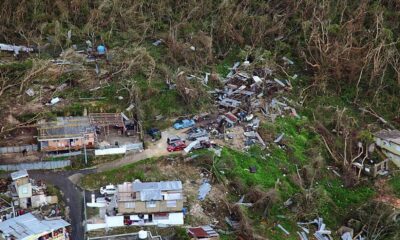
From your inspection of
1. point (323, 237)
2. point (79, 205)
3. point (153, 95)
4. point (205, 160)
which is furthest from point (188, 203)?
point (153, 95)

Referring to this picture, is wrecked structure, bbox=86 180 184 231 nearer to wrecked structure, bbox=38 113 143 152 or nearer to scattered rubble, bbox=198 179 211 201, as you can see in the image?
scattered rubble, bbox=198 179 211 201

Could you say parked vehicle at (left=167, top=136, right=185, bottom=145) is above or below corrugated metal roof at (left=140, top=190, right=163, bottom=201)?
below

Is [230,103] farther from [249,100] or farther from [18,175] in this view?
[18,175]

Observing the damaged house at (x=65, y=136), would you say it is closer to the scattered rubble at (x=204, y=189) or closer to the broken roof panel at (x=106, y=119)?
the broken roof panel at (x=106, y=119)

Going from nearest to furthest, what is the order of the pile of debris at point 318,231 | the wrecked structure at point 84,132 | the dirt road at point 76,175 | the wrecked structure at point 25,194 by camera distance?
the dirt road at point 76,175 → the wrecked structure at point 25,194 → the pile of debris at point 318,231 → the wrecked structure at point 84,132

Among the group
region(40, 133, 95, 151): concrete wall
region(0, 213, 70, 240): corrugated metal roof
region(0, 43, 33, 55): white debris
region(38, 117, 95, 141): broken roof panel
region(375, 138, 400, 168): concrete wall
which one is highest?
region(0, 43, 33, 55): white debris

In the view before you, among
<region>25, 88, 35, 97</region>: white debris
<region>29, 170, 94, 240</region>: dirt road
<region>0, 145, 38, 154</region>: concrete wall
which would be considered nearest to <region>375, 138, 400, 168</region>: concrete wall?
<region>29, 170, 94, 240</region>: dirt road

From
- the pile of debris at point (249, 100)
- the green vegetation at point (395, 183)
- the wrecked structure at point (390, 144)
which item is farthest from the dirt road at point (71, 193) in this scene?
the wrecked structure at point (390, 144)
